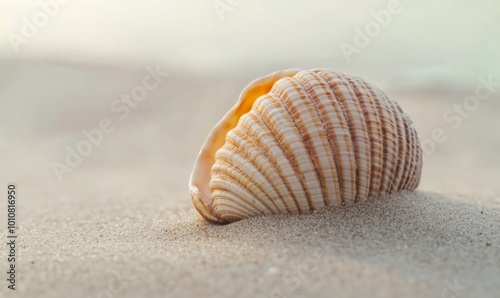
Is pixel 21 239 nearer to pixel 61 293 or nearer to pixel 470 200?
pixel 61 293

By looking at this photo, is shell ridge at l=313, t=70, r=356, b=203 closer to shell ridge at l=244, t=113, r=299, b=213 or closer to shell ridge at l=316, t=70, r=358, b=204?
shell ridge at l=316, t=70, r=358, b=204

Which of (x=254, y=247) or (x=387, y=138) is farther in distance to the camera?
(x=387, y=138)

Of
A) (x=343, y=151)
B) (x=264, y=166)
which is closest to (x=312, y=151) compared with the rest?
(x=343, y=151)

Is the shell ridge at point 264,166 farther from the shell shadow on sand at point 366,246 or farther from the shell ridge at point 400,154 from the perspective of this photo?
the shell ridge at point 400,154

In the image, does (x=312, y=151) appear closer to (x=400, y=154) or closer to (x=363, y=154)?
(x=363, y=154)

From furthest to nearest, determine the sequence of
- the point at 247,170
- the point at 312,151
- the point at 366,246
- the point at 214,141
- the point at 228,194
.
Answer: the point at 214,141
the point at 228,194
the point at 247,170
the point at 312,151
the point at 366,246

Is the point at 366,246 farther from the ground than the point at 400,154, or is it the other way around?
the point at 400,154

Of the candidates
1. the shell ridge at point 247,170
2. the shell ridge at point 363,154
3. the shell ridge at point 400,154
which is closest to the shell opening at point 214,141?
the shell ridge at point 247,170

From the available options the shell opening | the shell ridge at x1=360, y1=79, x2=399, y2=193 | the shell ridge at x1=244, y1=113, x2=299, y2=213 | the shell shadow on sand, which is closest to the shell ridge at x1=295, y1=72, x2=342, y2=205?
the shell shadow on sand
